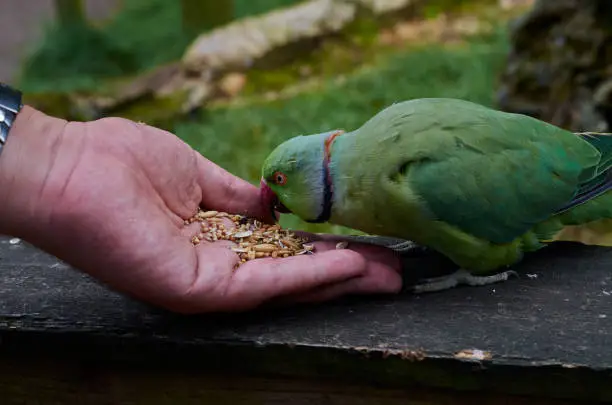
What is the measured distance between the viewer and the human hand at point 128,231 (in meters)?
1.61

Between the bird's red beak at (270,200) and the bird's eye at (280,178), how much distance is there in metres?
0.07

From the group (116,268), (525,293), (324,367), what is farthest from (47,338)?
(525,293)

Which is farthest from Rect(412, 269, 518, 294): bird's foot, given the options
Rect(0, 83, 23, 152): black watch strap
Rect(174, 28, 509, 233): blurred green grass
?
Rect(174, 28, 509, 233): blurred green grass

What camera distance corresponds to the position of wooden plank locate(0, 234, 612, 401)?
1604 millimetres

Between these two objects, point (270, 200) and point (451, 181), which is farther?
point (270, 200)

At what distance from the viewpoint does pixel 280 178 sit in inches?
82.6

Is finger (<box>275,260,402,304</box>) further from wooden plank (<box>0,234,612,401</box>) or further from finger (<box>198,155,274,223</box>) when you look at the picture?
finger (<box>198,155,274,223</box>)

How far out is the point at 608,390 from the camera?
1572 millimetres

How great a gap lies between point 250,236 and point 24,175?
643 mm

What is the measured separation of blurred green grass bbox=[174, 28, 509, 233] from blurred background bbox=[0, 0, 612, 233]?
2 cm

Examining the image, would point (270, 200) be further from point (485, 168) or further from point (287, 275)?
point (485, 168)

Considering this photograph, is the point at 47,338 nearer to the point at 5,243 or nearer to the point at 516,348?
the point at 5,243

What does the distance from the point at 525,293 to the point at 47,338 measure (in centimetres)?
118

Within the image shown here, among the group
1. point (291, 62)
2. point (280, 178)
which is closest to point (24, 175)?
point (280, 178)
